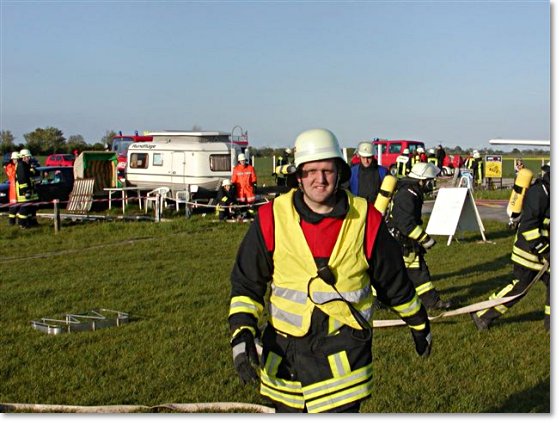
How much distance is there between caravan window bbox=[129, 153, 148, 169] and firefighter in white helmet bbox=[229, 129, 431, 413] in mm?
23668

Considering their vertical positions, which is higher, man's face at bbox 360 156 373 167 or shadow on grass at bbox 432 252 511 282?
man's face at bbox 360 156 373 167

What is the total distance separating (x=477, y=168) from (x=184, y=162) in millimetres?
16650

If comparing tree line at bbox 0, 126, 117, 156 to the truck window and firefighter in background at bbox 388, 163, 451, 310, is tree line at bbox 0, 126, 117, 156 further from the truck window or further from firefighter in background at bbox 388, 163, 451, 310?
firefighter in background at bbox 388, 163, 451, 310

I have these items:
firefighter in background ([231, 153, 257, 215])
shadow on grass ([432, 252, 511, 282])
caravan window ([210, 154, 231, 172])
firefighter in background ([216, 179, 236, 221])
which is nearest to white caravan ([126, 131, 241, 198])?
caravan window ([210, 154, 231, 172])

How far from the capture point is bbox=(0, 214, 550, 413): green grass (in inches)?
262

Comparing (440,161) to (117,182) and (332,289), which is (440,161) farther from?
(332,289)

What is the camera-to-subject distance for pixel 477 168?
37406mm

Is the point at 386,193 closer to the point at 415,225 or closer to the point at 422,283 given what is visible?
the point at 415,225

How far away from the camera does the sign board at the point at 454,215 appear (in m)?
17.7

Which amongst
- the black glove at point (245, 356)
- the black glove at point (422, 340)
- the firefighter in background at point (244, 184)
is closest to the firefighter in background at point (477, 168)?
the firefighter in background at point (244, 184)

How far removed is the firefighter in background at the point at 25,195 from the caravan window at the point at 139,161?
6685 mm

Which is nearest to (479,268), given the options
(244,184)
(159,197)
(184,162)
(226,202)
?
(226,202)

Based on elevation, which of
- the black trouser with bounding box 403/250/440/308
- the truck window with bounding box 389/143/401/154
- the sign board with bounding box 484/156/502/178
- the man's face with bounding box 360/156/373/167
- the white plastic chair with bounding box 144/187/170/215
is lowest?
the black trouser with bounding box 403/250/440/308

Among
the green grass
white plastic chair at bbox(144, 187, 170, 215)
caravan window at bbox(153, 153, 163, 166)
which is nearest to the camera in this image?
the green grass
